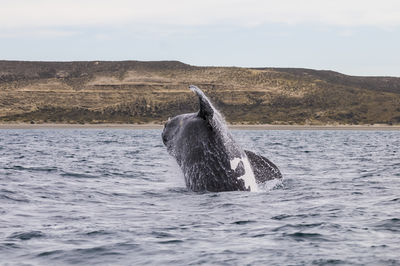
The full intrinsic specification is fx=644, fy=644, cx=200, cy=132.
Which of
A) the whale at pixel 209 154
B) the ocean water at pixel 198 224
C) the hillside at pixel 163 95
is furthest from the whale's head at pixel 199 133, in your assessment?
the hillside at pixel 163 95

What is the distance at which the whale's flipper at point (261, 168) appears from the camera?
1084cm

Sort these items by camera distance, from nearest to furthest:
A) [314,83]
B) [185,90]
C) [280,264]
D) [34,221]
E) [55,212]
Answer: [280,264], [34,221], [55,212], [185,90], [314,83]

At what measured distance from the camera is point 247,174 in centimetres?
1042

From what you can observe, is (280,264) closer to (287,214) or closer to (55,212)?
(287,214)

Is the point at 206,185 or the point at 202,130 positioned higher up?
the point at 202,130

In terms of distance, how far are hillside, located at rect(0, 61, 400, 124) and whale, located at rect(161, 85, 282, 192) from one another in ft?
282

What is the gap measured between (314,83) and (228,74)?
55.1 feet

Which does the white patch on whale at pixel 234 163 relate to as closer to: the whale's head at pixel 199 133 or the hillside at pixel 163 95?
the whale's head at pixel 199 133

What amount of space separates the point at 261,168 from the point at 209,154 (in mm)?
1350

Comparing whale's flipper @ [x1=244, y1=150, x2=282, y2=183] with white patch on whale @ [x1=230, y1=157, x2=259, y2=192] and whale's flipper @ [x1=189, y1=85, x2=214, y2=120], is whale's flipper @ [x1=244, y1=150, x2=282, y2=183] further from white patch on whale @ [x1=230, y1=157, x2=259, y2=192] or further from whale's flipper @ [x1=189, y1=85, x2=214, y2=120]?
whale's flipper @ [x1=189, y1=85, x2=214, y2=120]

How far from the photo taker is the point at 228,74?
415 ft

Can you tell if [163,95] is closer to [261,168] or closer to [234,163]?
[261,168]

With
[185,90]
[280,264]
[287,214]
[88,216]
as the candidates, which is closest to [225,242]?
[280,264]

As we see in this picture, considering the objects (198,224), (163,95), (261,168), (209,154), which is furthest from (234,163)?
(163,95)
